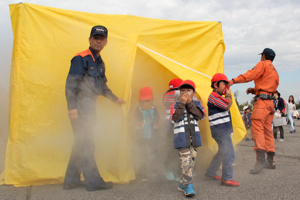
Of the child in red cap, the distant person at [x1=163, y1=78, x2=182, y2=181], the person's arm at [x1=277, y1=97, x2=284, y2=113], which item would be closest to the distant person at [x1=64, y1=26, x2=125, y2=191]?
the child in red cap

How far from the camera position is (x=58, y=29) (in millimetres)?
3010

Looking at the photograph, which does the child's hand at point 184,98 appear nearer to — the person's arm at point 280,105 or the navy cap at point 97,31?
the navy cap at point 97,31

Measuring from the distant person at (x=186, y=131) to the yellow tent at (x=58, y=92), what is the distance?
0.51 m

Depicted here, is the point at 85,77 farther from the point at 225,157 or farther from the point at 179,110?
the point at 225,157

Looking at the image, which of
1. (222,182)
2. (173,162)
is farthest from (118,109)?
(222,182)

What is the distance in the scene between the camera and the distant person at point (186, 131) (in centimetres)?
248

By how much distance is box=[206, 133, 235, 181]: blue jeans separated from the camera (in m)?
2.73

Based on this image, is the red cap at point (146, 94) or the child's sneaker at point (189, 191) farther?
the red cap at point (146, 94)

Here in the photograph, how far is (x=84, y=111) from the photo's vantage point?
265cm

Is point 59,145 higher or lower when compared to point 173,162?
higher

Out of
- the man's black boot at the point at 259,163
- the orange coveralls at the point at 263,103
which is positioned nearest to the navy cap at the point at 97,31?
the orange coveralls at the point at 263,103

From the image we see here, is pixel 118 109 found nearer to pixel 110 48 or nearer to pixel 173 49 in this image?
pixel 110 48

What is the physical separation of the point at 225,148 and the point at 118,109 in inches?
49.8

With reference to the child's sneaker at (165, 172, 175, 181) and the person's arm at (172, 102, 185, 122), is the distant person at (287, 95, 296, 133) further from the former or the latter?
the person's arm at (172, 102, 185, 122)
